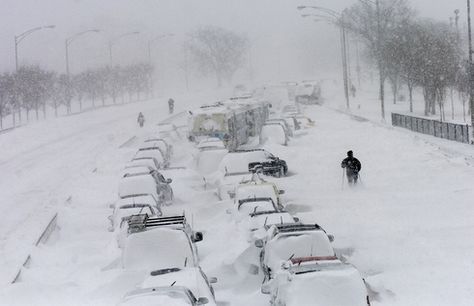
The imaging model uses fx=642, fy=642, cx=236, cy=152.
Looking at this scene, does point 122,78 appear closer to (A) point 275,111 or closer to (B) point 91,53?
(A) point 275,111

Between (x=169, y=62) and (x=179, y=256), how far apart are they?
184264 millimetres

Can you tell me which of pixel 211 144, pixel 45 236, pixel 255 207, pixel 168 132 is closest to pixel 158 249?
pixel 255 207

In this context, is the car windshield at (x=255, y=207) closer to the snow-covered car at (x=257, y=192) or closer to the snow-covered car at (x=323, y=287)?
the snow-covered car at (x=257, y=192)

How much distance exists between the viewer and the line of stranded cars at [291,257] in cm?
928

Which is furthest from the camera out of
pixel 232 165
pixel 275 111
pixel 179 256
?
pixel 275 111

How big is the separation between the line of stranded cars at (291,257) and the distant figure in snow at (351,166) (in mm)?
4113

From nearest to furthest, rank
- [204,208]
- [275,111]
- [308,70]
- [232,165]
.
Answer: [204,208] < [232,165] < [275,111] < [308,70]

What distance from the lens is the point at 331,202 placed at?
2109 centimetres

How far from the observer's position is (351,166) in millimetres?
22375

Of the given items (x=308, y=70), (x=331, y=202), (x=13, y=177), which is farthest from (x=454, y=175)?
(x=308, y=70)

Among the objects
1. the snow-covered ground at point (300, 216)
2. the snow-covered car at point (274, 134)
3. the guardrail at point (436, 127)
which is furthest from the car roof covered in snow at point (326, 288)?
the guardrail at point (436, 127)

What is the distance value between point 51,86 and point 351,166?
71.0 meters

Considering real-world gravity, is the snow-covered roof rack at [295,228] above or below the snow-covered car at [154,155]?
below

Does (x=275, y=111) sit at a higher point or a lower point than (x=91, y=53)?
lower
